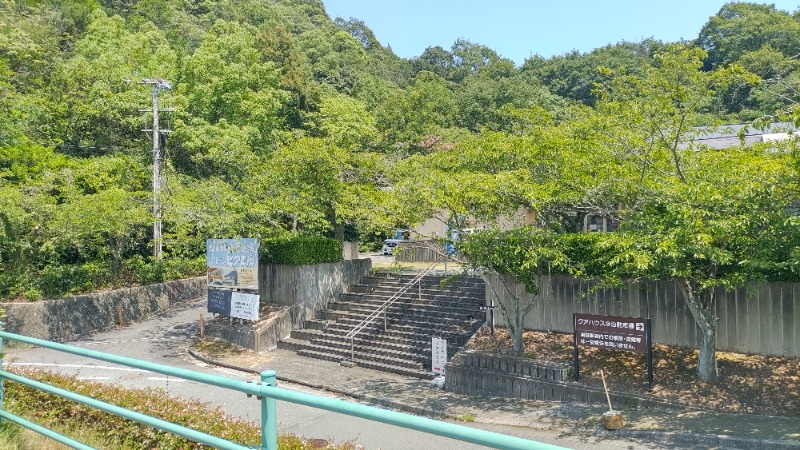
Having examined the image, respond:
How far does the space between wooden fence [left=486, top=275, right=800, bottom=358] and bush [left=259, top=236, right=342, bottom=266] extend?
7249mm

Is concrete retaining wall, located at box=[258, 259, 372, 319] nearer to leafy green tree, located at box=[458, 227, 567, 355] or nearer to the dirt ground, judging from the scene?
leafy green tree, located at box=[458, 227, 567, 355]

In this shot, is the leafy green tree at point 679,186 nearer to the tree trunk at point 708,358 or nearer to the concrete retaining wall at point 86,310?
the tree trunk at point 708,358

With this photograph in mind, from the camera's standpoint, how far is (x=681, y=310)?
1379 cm

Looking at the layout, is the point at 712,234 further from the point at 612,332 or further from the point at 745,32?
the point at 745,32

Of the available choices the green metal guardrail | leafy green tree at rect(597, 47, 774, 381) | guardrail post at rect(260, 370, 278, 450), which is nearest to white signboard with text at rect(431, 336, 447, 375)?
leafy green tree at rect(597, 47, 774, 381)

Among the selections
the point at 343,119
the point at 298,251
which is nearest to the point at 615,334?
the point at 298,251

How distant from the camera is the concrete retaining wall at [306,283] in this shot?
68.5 feet

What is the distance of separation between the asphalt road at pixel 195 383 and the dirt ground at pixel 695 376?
2403 mm

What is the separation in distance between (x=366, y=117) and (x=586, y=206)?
2032 cm

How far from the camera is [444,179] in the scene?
14.5 metres

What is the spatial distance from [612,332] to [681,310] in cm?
207

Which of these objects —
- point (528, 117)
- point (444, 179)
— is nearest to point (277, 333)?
point (444, 179)

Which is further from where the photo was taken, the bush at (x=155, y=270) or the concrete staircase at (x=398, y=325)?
the bush at (x=155, y=270)

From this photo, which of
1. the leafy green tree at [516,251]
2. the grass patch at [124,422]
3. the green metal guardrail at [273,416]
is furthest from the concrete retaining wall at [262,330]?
the green metal guardrail at [273,416]
